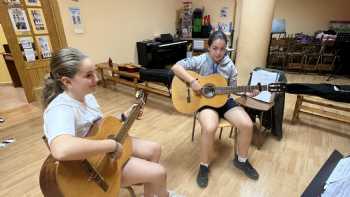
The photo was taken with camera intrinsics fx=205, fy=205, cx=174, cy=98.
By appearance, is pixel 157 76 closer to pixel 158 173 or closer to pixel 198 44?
pixel 158 173

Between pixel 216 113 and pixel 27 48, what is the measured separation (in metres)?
2.96

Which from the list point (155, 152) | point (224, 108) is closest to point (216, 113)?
point (224, 108)

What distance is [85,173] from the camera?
0.89 m

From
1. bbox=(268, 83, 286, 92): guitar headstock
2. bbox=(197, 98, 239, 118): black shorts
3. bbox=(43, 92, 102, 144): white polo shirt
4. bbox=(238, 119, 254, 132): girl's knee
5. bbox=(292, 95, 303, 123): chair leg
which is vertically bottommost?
bbox=(292, 95, 303, 123): chair leg

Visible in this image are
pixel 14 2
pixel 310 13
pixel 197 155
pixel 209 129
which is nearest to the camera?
pixel 209 129

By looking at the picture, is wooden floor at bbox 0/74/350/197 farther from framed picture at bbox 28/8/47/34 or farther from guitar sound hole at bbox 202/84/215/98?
framed picture at bbox 28/8/47/34

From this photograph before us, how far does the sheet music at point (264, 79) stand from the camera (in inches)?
82.0

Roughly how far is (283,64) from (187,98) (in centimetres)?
414

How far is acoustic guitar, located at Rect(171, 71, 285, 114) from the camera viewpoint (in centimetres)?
170

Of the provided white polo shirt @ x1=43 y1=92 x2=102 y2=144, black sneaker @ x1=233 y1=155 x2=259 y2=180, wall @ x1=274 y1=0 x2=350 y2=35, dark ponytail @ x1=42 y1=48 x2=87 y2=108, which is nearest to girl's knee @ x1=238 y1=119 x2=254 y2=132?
black sneaker @ x1=233 y1=155 x2=259 y2=180

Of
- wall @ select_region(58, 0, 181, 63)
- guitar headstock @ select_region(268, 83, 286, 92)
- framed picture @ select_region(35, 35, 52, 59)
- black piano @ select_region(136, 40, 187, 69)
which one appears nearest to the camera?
guitar headstock @ select_region(268, 83, 286, 92)

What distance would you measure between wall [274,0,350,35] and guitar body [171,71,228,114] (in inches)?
177

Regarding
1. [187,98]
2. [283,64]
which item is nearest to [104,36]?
[187,98]

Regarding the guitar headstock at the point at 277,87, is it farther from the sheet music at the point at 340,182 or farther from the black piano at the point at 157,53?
the black piano at the point at 157,53
